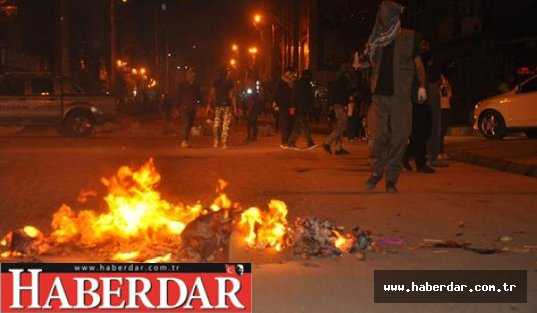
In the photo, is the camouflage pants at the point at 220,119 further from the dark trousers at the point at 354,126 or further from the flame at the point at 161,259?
the flame at the point at 161,259

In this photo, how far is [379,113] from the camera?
1109 cm

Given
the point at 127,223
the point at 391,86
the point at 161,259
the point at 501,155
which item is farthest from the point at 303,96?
the point at 161,259

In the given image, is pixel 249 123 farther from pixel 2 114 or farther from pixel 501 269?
pixel 501 269

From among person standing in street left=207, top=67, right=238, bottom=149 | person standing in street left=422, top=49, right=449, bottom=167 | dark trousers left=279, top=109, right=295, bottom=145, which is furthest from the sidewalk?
person standing in street left=207, top=67, right=238, bottom=149

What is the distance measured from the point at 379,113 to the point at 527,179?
11.8 ft

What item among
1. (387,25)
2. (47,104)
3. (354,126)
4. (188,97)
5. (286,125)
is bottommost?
(354,126)

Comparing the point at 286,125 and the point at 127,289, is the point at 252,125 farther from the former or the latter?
the point at 127,289

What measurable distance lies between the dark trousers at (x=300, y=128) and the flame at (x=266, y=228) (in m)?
12.5

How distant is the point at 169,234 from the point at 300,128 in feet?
42.7

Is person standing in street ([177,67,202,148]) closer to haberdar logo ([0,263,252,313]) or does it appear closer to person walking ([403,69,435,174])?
person walking ([403,69,435,174])

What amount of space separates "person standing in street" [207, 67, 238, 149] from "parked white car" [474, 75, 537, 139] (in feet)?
22.1

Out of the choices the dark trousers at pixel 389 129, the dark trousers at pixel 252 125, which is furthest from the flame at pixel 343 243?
the dark trousers at pixel 252 125

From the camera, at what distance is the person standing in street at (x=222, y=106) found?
2061cm

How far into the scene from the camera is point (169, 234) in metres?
7.50
